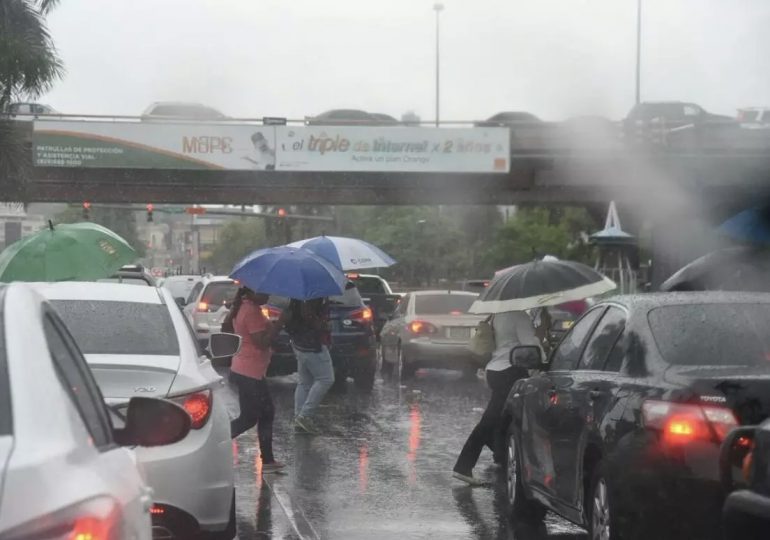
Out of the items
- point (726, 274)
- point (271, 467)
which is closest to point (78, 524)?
point (271, 467)

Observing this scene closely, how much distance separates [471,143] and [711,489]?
3293 cm

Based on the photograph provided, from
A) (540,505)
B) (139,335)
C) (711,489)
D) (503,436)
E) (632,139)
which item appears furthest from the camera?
(632,139)

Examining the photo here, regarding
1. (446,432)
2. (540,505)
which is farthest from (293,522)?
(446,432)

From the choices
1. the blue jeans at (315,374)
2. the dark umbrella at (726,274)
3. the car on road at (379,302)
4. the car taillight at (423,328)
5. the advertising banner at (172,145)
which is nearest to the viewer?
the dark umbrella at (726,274)

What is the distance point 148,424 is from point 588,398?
3.69 metres

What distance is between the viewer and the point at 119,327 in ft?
25.0

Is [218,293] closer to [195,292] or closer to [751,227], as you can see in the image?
[195,292]

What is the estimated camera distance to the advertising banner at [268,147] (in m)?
37.2

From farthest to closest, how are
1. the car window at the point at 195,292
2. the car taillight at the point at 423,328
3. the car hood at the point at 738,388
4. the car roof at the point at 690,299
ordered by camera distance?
the car window at the point at 195,292 < the car taillight at the point at 423,328 < the car roof at the point at 690,299 < the car hood at the point at 738,388

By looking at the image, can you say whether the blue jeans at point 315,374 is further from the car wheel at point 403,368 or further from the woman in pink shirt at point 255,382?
the car wheel at point 403,368

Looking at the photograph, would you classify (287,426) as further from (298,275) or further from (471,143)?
(471,143)

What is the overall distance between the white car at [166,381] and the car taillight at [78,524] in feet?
11.2

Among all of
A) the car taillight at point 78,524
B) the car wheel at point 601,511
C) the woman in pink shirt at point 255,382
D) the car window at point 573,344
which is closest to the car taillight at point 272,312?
the woman in pink shirt at point 255,382

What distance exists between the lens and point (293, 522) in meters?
9.02
